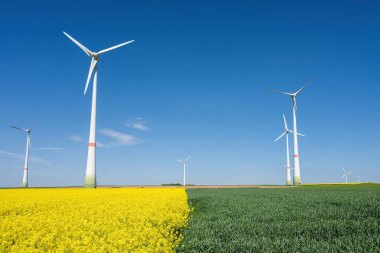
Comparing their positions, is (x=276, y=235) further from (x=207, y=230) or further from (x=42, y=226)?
(x=42, y=226)

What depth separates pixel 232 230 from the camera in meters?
15.7

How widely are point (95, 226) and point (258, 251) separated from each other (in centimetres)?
759

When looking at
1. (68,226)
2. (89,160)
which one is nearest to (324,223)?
(68,226)

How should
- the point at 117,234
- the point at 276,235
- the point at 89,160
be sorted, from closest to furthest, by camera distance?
the point at 117,234
the point at 276,235
the point at 89,160

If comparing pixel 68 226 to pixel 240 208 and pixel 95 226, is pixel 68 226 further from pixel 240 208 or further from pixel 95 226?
pixel 240 208

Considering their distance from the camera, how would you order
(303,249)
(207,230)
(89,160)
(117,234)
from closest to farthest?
1. (303,249)
2. (117,234)
3. (207,230)
4. (89,160)

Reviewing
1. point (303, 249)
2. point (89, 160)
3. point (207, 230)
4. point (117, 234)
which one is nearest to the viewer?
point (303, 249)

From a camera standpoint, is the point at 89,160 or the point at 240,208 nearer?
the point at 240,208

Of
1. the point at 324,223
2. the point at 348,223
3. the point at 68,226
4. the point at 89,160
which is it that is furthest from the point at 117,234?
the point at 89,160

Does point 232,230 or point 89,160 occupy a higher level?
point 89,160

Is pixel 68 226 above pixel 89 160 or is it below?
below

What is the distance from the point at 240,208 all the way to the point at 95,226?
38.3 feet

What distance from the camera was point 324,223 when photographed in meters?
16.4

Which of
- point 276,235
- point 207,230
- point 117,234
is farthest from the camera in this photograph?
point 207,230
